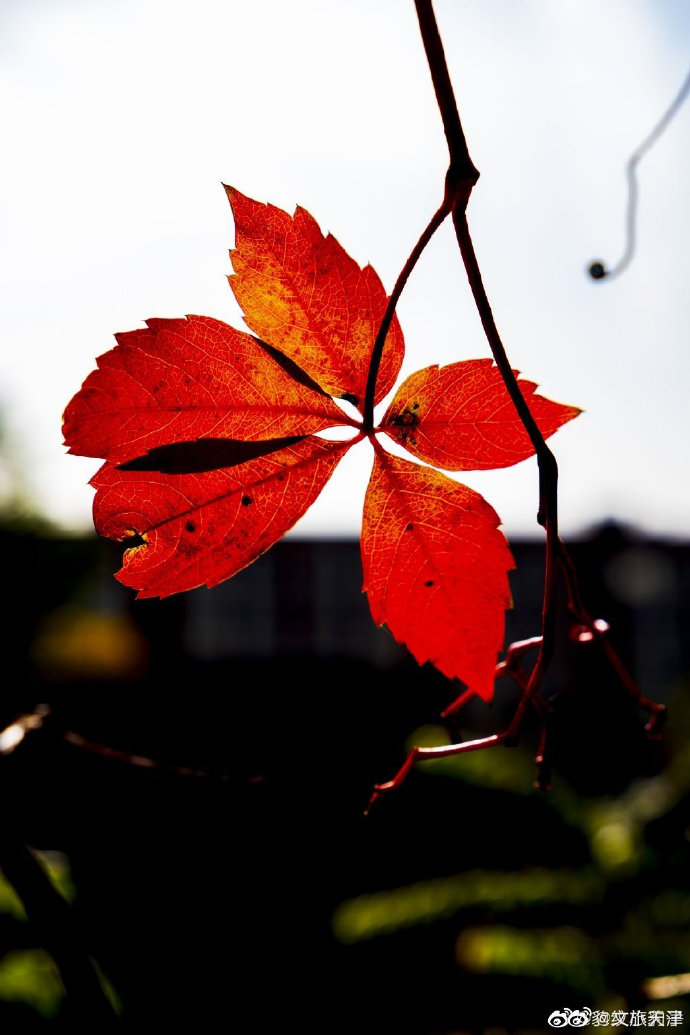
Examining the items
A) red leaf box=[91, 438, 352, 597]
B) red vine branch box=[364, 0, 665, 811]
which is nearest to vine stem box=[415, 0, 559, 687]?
red vine branch box=[364, 0, 665, 811]

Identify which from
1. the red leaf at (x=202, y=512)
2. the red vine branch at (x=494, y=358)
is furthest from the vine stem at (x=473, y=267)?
the red leaf at (x=202, y=512)

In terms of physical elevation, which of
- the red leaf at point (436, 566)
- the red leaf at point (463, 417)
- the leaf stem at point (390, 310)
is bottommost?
the red leaf at point (436, 566)

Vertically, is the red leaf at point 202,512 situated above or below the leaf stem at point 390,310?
below

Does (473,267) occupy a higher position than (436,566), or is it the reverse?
(473,267)

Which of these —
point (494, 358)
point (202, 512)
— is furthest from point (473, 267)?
point (202, 512)

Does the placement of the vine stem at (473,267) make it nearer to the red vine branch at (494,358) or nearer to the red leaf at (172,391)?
the red vine branch at (494,358)

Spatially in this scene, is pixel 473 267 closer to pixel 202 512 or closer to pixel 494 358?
pixel 494 358

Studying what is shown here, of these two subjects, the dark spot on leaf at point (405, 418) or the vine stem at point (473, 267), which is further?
the dark spot on leaf at point (405, 418)
